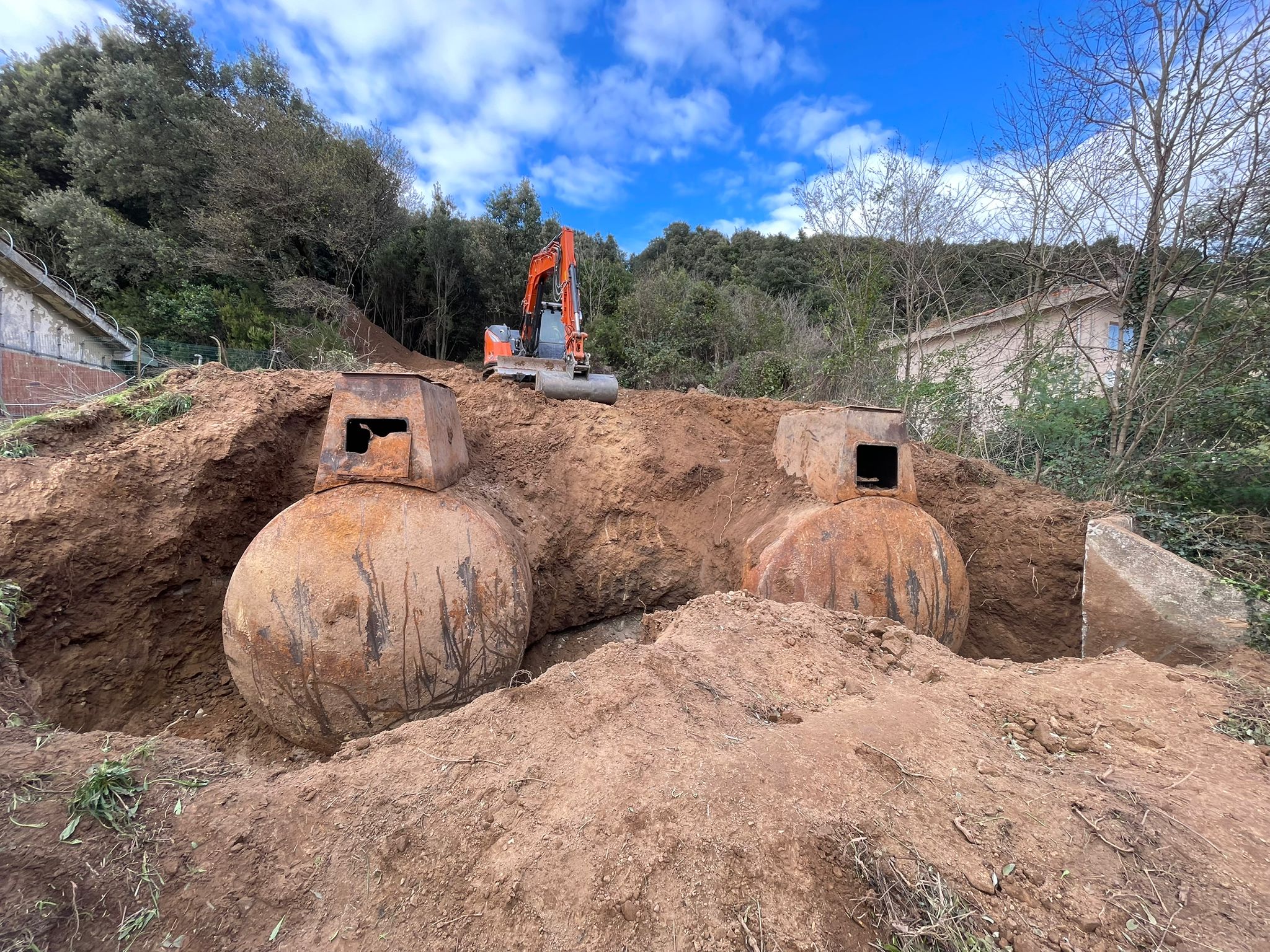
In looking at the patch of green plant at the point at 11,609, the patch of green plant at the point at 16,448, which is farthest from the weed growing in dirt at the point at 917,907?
the patch of green plant at the point at 16,448

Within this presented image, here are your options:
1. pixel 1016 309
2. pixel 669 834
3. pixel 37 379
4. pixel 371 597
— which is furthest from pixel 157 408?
pixel 1016 309

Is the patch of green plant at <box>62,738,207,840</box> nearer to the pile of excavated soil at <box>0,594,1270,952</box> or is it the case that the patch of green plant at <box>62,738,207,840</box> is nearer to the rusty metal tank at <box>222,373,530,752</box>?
the pile of excavated soil at <box>0,594,1270,952</box>

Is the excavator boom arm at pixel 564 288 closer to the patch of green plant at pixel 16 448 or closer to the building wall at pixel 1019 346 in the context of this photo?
the patch of green plant at pixel 16 448

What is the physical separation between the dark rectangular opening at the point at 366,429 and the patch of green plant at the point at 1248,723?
15.0 feet

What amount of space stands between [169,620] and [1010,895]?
525cm

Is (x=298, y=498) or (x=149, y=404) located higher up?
(x=149, y=404)

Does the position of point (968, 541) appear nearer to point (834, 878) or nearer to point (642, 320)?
point (834, 878)

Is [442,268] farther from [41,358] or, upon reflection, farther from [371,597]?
[371,597]

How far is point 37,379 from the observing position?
7.24m

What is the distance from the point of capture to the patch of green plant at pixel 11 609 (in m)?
3.16

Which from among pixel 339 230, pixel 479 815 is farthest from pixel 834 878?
pixel 339 230

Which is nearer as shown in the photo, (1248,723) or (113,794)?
(113,794)

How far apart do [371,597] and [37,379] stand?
8332 millimetres

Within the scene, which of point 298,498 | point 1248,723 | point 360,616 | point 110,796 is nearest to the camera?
point 110,796
